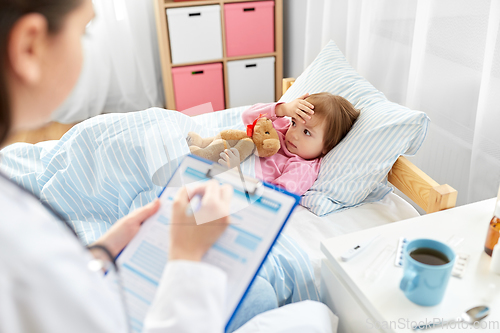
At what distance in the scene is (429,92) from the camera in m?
1.43

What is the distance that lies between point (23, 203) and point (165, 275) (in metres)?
0.19

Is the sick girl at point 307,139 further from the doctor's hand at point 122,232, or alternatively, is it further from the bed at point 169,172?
the doctor's hand at point 122,232

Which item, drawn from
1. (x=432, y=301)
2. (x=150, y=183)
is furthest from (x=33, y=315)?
(x=150, y=183)

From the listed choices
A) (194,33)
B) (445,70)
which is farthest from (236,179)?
(194,33)

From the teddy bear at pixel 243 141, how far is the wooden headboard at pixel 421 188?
1.27 feet

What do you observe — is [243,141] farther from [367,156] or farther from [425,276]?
[425,276]

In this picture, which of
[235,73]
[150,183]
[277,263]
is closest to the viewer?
[277,263]

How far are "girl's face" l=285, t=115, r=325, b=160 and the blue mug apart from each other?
689mm

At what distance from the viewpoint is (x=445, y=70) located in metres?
1.35

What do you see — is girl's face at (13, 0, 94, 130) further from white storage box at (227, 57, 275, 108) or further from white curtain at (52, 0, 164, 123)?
white curtain at (52, 0, 164, 123)

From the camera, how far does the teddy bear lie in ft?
3.94

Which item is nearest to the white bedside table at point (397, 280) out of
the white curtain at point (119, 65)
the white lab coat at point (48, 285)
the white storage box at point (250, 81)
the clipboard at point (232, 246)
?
the clipboard at point (232, 246)

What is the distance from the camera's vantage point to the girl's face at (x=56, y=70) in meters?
0.39

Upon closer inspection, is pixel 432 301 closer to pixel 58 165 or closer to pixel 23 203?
pixel 23 203
